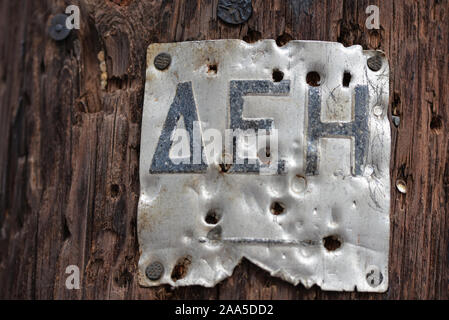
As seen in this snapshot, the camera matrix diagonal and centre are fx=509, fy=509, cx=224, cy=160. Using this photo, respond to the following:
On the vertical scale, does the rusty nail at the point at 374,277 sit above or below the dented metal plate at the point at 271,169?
below

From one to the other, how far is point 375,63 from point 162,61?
0.60 metres

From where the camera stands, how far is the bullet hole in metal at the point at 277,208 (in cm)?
137

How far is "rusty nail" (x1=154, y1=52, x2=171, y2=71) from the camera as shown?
145 cm

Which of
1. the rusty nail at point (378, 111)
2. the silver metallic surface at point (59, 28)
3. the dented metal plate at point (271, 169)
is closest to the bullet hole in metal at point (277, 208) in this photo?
the dented metal plate at point (271, 169)

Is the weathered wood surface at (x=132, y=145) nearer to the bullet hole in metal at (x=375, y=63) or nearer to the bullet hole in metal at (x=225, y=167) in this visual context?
the bullet hole in metal at (x=375, y=63)

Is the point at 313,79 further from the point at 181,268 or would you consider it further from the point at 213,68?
the point at 181,268

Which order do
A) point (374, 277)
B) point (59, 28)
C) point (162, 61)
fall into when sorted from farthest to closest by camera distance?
1. point (59, 28)
2. point (162, 61)
3. point (374, 277)

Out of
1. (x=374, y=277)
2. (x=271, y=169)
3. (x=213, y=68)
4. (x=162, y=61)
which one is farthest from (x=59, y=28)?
(x=374, y=277)

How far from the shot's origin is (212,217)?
4.55 ft

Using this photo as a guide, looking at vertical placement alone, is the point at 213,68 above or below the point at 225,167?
Answer: above

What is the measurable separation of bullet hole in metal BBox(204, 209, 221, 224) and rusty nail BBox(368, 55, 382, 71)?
1.94 feet

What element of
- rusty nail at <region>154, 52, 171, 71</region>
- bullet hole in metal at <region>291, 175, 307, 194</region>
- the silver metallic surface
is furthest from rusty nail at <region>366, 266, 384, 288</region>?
the silver metallic surface

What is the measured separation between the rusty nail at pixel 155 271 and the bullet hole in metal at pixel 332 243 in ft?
1.47

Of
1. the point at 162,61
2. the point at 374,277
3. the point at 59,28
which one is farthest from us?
the point at 59,28
